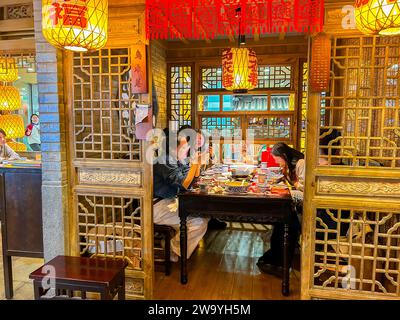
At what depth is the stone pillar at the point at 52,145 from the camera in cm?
262

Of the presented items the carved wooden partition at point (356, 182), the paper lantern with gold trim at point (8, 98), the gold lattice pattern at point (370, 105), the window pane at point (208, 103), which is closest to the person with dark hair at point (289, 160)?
the gold lattice pattern at point (370, 105)

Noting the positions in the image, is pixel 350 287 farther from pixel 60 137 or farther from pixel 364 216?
pixel 60 137

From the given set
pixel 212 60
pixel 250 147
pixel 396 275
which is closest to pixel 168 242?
pixel 396 275

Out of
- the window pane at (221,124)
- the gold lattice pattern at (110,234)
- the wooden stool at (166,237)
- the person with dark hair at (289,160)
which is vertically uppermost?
the window pane at (221,124)

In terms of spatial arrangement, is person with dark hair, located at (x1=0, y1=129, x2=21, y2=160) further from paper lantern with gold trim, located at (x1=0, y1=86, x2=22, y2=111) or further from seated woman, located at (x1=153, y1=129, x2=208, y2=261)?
seated woman, located at (x1=153, y1=129, x2=208, y2=261)

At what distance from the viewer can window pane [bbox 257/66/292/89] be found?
18.3ft

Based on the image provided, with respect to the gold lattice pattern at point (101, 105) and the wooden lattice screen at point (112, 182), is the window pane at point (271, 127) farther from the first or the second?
the wooden lattice screen at point (112, 182)

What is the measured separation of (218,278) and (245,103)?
3.47m

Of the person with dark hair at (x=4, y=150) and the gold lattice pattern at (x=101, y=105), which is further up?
the gold lattice pattern at (x=101, y=105)

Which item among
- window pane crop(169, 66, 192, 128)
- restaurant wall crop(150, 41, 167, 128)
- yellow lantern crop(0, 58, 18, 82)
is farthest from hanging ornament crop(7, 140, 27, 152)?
window pane crop(169, 66, 192, 128)

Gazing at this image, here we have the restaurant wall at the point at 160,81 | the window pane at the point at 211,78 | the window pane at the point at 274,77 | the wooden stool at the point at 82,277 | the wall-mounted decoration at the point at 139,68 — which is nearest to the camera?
the wooden stool at the point at 82,277

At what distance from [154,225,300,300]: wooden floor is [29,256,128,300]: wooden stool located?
2.66 feet

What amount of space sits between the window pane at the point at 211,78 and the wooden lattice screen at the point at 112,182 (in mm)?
3287

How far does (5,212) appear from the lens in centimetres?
291
